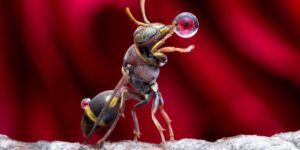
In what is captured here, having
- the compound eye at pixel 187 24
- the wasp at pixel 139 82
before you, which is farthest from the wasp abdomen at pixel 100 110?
the compound eye at pixel 187 24

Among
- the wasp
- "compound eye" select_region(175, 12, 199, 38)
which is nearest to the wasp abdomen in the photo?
the wasp

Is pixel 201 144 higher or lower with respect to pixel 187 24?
lower

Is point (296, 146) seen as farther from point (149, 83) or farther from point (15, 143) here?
point (15, 143)

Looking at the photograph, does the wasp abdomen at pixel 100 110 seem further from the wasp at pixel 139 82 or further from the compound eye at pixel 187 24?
the compound eye at pixel 187 24

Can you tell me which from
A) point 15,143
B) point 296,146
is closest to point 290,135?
point 296,146

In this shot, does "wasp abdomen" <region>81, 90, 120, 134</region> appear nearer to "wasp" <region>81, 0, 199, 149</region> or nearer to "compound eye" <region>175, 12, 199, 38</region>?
"wasp" <region>81, 0, 199, 149</region>

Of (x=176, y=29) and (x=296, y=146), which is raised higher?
(x=176, y=29)
